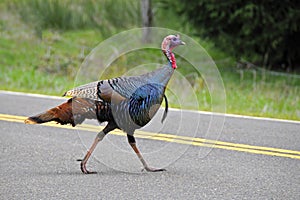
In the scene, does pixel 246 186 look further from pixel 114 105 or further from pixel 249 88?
pixel 249 88

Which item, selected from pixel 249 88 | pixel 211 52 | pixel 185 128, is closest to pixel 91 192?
pixel 185 128

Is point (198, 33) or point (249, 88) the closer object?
point (249, 88)

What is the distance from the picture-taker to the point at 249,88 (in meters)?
11.8

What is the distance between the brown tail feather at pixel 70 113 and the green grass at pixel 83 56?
78cm

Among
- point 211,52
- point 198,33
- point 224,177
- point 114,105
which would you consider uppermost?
point 114,105

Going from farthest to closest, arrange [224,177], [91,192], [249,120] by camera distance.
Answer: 1. [249,120]
2. [224,177]
3. [91,192]

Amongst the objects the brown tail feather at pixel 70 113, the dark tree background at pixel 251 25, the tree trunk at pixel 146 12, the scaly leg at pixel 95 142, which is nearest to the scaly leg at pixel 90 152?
the scaly leg at pixel 95 142

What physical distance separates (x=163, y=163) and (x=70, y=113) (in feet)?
3.68

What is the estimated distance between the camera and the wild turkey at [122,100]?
5.36 meters

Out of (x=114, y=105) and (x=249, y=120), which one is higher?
(x=114, y=105)

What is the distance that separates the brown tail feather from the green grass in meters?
0.78

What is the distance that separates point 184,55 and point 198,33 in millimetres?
7448

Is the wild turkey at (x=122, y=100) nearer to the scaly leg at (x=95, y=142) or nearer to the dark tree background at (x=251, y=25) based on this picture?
the scaly leg at (x=95, y=142)

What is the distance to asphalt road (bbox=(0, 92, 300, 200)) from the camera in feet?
17.3
